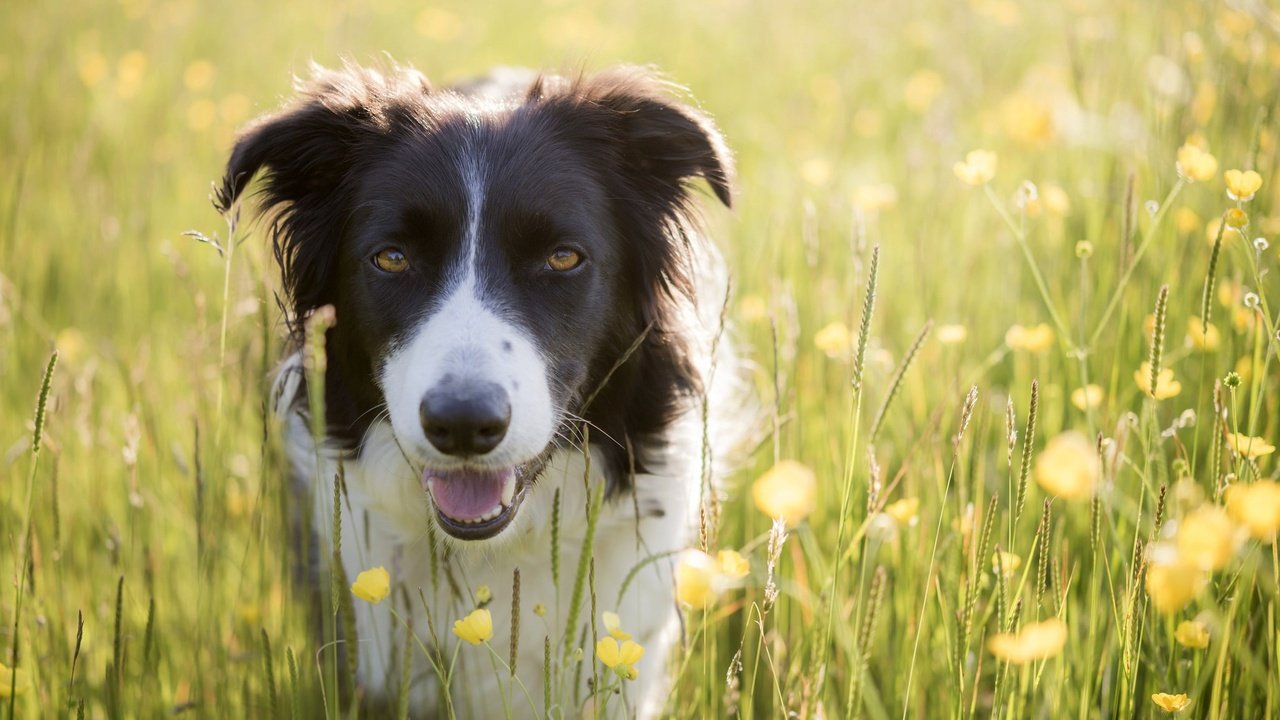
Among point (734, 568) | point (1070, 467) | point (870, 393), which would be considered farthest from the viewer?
point (870, 393)

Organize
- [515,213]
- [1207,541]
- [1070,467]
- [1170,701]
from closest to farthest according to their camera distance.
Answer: [1207,541] → [1070,467] → [1170,701] → [515,213]

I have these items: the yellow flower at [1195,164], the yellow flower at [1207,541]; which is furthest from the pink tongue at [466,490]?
the yellow flower at [1195,164]

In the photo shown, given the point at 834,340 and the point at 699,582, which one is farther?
the point at 834,340

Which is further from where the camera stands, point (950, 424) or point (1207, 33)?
point (1207, 33)

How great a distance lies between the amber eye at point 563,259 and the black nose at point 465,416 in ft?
1.61

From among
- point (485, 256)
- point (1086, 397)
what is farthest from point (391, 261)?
point (1086, 397)

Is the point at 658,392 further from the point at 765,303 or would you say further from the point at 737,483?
the point at 765,303

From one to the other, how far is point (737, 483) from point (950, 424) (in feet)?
2.15

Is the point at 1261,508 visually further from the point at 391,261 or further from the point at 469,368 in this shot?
the point at 391,261

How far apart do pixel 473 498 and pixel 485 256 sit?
549mm

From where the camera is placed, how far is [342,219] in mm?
2354

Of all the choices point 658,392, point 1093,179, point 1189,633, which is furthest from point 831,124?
point 1189,633

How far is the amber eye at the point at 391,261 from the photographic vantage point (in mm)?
2158

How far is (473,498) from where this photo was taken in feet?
6.59
